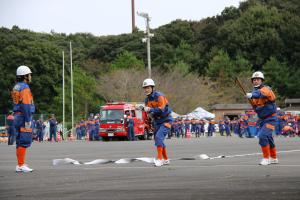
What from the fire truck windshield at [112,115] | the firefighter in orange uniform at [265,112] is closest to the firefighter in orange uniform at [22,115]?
the firefighter in orange uniform at [265,112]

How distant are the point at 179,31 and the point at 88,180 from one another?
→ 84.7m

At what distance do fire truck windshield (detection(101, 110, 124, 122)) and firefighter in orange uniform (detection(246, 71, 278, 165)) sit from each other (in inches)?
1323

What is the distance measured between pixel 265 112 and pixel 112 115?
3456cm

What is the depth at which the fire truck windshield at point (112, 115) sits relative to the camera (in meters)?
49.3

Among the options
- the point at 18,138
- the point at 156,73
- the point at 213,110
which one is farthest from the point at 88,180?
the point at 213,110

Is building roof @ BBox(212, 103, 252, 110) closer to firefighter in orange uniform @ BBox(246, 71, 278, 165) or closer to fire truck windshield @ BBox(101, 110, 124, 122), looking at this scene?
fire truck windshield @ BBox(101, 110, 124, 122)

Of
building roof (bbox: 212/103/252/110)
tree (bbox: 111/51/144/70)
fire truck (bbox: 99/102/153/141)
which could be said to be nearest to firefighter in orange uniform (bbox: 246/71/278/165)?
fire truck (bbox: 99/102/153/141)

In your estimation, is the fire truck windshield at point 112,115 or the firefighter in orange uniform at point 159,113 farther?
the fire truck windshield at point 112,115

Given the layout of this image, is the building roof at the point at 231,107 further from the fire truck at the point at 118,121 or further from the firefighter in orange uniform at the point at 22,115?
the firefighter in orange uniform at the point at 22,115

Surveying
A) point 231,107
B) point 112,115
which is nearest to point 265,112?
point 112,115

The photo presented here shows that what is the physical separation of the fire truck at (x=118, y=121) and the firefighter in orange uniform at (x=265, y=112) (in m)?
33.1

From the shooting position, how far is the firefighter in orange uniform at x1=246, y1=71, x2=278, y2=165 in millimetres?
15422

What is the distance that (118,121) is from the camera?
161ft

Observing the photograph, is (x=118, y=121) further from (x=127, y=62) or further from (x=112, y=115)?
(x=127, y=62)
